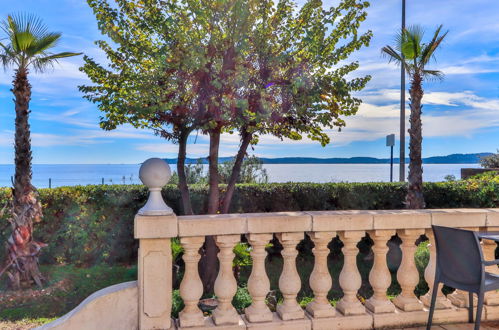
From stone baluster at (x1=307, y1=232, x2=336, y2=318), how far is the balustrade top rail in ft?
0.23

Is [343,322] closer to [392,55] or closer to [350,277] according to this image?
[350,277]

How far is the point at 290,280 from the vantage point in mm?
2697

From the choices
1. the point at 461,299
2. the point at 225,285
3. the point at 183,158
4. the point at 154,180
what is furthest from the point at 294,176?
the point at 154,180

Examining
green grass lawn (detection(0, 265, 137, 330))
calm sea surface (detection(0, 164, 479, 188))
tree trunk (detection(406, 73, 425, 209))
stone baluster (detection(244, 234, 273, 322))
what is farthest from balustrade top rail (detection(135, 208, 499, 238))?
tree trunk (detection(406, 73, 425, 209))

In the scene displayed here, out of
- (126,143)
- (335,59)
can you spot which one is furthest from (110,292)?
(126,143)

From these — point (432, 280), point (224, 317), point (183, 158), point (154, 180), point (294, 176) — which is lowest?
point (224, 317)

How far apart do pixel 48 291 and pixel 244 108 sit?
14.2ft

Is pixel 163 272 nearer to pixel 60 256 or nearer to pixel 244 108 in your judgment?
pixel 244 108

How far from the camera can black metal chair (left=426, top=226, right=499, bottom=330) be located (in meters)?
2.42

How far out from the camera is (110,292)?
245 cm

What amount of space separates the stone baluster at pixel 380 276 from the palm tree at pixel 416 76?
18.1 ft

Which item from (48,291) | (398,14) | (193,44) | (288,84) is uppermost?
(398,14)

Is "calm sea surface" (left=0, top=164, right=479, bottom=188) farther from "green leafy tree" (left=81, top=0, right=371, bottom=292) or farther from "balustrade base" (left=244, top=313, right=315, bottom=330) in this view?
"balustrade base" (left=244, top=313, right=315, bottom=330)

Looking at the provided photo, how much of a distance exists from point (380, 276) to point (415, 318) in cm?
43
